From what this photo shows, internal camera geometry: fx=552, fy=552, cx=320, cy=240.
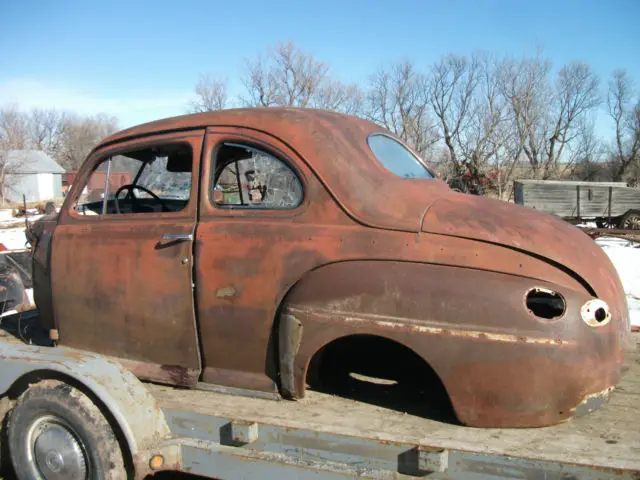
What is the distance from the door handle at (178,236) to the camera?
290 cm

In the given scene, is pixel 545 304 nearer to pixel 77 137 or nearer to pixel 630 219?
pixel 630 219

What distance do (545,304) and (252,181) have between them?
1.67 m

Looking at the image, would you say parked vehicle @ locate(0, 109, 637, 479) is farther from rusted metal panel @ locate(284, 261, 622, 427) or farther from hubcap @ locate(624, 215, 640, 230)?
hubcap @ locate(624, 215, 640, 230)

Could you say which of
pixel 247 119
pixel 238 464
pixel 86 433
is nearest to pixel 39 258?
pixel 86 433

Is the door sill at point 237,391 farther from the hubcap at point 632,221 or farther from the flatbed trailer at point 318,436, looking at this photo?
the hubcap at point 632,221

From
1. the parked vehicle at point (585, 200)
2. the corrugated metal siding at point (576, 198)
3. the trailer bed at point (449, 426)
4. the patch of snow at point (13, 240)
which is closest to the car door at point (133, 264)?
the trailer bed at point (449, 426)

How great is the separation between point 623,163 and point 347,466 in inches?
1991

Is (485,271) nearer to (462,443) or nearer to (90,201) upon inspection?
(462,443)

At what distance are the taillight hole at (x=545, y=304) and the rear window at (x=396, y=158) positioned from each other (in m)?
0.93

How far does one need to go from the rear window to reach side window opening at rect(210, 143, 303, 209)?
50 cm

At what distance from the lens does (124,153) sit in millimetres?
3471

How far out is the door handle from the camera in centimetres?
290

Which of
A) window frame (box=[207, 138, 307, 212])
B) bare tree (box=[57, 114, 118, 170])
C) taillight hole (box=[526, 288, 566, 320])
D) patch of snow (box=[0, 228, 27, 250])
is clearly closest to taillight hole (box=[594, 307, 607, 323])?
taillight hole (box=[526, 288, 566, 320])

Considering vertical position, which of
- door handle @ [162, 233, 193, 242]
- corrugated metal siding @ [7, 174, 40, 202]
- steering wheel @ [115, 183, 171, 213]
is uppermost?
corrugated metal siding @ [7, 174, 40, 202]
